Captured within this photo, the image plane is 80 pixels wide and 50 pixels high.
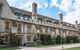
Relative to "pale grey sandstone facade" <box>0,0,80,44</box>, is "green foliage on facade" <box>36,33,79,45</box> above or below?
below

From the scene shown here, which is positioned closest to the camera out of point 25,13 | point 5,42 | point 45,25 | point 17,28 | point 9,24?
point 5,42

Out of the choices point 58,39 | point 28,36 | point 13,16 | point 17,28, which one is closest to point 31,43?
point 28,36

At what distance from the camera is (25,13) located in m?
55.4

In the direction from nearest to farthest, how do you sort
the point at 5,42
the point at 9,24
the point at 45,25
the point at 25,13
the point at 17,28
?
the point at 5,42 < the point at 9,24 < the point at 17,28 < the point at 25,13 < the point at 45,25

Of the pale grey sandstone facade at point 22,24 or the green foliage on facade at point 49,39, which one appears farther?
the green foliage on facade at point 49,39

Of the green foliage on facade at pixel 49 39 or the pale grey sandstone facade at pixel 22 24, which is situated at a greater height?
the pale grey sandstone facade at pixel 22 24

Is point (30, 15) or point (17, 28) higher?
point (30, 15)

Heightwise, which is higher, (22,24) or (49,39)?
(22,24)

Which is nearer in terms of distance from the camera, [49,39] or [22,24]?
[22,24]

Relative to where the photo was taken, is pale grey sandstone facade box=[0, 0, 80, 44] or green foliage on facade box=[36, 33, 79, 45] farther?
green foliage on facade box=[36, 33, 79, 45]

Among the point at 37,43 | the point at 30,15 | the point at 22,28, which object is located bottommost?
the point at 37,43

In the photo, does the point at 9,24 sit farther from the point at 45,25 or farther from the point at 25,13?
the point at 45,25

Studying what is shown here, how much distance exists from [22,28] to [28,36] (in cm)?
267

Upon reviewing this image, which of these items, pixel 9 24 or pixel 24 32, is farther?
pixel 24 32
